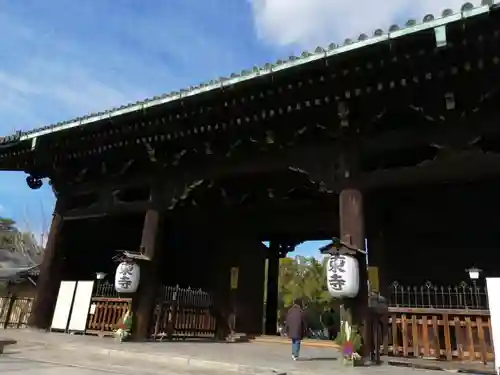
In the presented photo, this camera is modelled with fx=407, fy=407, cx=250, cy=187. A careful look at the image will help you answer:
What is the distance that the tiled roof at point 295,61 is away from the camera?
6.10m

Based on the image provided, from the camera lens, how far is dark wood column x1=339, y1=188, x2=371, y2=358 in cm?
759

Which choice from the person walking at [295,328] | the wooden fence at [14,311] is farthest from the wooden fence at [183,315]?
the wooden fence at [14,311]

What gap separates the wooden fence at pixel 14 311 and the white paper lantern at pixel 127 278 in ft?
20.3

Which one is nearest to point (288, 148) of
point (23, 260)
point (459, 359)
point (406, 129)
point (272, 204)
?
point (406, 129)

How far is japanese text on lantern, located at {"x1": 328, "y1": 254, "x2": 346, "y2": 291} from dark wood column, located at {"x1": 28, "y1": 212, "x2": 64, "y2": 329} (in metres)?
9.42

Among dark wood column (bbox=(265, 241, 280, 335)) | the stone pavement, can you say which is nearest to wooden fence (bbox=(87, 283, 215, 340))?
the stone pavement

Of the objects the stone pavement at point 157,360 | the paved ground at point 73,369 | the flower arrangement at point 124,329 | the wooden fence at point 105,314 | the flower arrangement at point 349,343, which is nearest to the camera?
the paved ground at point 73,369

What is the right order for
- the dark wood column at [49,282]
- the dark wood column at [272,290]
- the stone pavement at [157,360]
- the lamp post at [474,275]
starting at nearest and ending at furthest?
the stone pavement at [157,360] → the lamp post at [474,275] → the dark wood column at [49,282] → the dark wood column at [272,290]

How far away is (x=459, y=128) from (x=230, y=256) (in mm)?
9245

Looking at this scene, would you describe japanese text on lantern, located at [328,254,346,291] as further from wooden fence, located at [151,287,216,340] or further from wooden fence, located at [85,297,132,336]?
wooden fence, located at [85,297,132,336]

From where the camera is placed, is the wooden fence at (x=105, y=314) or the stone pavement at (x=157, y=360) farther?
the wooden fence at (x=105, y=314)

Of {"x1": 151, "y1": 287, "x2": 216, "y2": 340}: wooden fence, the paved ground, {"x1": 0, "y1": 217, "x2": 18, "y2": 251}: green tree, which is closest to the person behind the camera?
the paved ground

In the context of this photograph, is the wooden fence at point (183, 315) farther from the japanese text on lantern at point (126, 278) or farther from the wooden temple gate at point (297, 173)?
the japanese text on lantern at point (126, 278)

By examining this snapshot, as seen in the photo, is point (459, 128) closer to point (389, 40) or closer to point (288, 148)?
point (389, 40)
